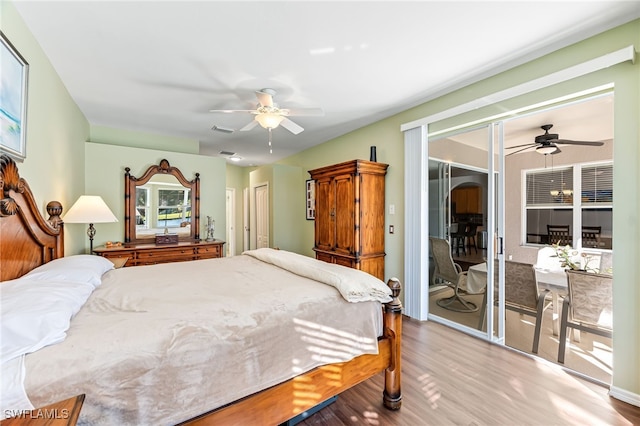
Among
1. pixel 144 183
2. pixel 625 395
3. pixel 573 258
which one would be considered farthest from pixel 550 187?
pixel 144 183

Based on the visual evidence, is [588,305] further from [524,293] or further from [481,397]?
[481,397]

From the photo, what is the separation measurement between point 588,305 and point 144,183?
19.0 feet

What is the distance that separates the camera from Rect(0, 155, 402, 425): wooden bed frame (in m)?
1.39

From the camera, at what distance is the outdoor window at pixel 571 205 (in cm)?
267

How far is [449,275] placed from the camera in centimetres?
356


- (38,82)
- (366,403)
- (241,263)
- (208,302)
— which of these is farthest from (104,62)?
(366,403)

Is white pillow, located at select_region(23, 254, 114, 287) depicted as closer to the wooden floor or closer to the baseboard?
the wooden floor

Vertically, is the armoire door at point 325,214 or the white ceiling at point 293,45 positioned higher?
the white ceiling at point 293,45

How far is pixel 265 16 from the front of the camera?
1.94 metres

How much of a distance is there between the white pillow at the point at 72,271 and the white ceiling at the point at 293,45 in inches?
69.3

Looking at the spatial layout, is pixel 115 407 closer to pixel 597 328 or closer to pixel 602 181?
pixel 597 328

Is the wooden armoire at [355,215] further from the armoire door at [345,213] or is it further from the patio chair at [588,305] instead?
the patio chair at [588,305]

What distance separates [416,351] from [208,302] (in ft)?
6.95

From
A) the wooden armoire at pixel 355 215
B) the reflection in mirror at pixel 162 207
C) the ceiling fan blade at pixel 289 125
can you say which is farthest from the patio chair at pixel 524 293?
the reflection in mirror at pixel 162 207
